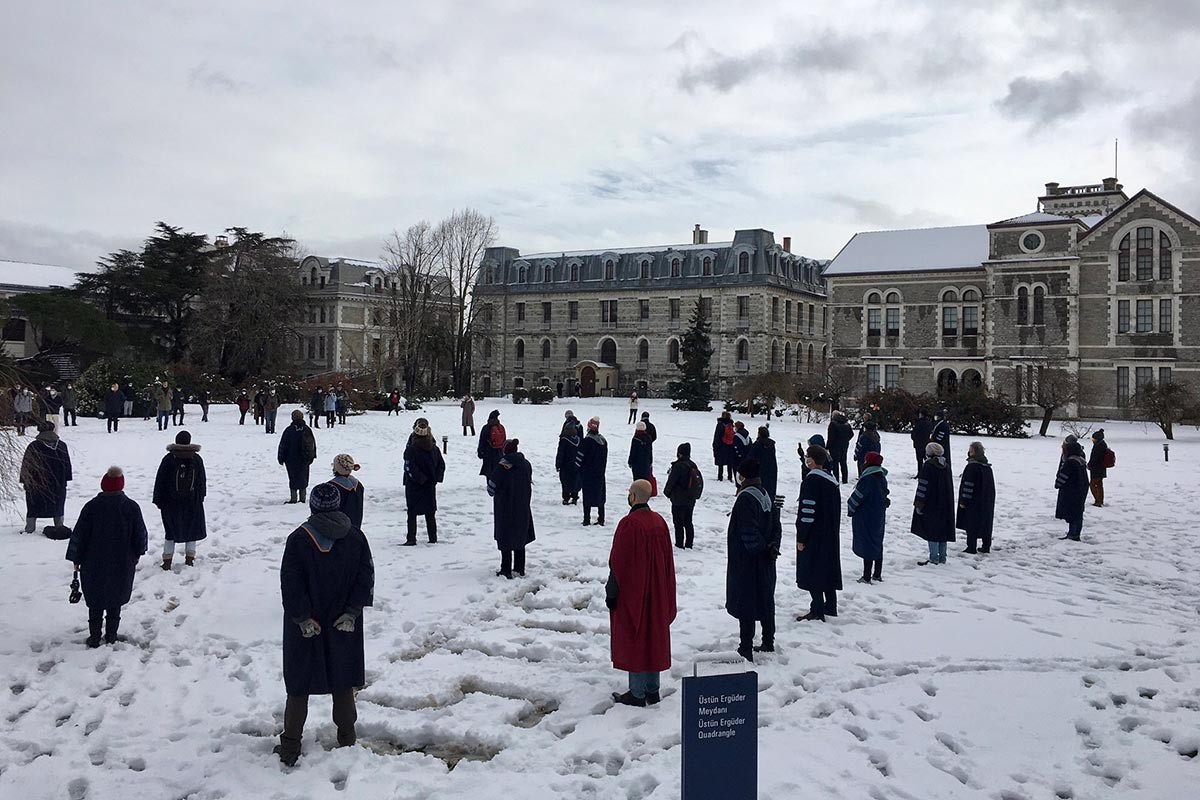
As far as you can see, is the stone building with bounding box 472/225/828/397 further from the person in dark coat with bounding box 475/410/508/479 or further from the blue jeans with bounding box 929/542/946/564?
the blue jeans with bounding box 929/542/946/564

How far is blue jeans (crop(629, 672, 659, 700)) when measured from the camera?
6.88m

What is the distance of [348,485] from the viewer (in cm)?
970

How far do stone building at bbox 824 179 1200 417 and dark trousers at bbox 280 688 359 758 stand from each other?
35385 millimetres

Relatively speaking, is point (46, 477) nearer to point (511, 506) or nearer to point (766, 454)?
point (511, 506)

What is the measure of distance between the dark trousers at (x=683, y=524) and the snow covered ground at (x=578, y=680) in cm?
33

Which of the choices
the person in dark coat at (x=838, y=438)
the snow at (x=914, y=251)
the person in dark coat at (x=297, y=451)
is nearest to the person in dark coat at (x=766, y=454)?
the person in dark coat at (x=838, y=438)

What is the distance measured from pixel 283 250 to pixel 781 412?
38557 millimetres

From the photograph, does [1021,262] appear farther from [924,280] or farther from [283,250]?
[283,250]

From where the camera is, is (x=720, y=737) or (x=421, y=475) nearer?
(x=720, y=737)

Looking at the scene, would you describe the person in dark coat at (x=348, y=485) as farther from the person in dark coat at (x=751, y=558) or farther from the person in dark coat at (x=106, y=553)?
the person in dark coat at (x=751, y=558)

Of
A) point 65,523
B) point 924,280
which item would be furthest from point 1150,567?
point 924,280

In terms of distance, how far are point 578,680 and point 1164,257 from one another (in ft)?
150

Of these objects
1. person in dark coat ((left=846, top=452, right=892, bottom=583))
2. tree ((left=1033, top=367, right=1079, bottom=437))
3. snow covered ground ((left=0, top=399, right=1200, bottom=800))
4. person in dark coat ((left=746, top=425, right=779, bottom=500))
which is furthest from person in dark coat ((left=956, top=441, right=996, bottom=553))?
tree ((left=1033, top=367, right=1079, bottom=437))

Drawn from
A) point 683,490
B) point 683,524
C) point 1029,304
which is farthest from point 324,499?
point 1029,304
